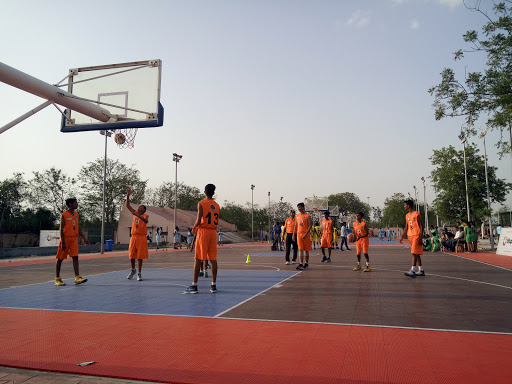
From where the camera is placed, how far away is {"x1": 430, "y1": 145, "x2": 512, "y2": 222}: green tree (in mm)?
37375

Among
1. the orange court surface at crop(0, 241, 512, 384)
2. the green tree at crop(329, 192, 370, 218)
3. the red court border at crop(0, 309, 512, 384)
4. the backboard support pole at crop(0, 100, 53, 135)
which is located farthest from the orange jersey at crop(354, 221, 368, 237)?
the green tree at crop(329, 192, 370, 218)

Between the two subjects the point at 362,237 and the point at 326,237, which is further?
the point at 326,237

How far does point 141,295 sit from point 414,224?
7.42 m

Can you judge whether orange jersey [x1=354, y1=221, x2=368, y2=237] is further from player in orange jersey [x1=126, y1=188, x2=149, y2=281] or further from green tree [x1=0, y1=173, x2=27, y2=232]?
green tree [x1=0, y1=173, x2=27, y2=232]

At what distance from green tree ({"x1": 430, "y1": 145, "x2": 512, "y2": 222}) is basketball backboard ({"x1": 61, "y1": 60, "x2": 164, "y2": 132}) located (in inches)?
1404

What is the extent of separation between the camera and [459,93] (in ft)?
52.6

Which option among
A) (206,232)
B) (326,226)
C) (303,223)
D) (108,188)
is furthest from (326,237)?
(108,188)

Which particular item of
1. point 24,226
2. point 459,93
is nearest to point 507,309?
point 459,93

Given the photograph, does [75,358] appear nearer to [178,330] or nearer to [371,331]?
[178,330]

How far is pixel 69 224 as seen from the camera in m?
9.66

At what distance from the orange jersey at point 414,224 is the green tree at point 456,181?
30678 mm

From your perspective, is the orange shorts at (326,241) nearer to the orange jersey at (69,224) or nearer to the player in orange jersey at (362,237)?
the player in orange jersey at (362,237)

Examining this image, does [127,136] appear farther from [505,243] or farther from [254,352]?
[505,243]

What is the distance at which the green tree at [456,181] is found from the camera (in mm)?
37375
